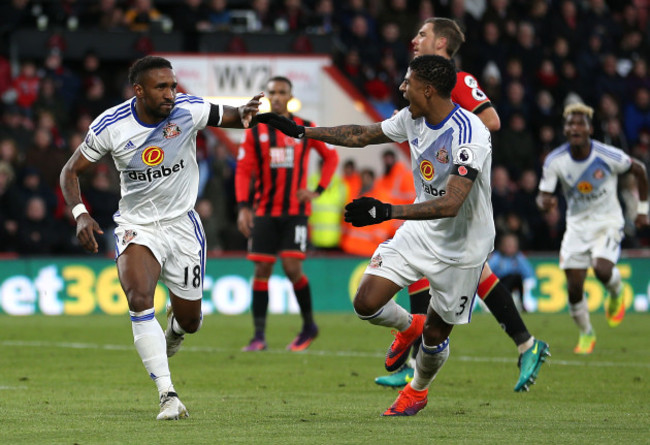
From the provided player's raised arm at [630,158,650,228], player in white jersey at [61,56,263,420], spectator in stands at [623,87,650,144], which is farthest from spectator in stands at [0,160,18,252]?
spectator in stands at [623,87,650,144]

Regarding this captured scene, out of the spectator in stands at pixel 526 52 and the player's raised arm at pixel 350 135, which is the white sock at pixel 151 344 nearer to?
the player's raised arm at pixel 350 135

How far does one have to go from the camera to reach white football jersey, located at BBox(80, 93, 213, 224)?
8344mm

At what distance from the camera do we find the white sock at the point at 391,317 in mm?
8273

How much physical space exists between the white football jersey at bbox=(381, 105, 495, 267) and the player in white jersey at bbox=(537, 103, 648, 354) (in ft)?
16.8

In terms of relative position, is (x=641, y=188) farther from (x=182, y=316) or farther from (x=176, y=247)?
(x=176, y=247)

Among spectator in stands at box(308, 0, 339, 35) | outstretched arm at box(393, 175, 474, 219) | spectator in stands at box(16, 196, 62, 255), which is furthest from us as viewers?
spectator in stands at box(308, 0, 339, 35)

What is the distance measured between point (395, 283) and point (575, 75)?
1660cm

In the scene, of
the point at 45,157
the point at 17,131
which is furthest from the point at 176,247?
the point at 17,131

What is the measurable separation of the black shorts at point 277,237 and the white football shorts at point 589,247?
2.89 meters

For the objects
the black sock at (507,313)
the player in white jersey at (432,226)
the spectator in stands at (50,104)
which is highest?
the player in white jersey at (432,226)

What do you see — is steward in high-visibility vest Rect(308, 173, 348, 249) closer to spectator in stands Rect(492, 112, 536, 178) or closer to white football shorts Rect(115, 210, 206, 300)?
spectator in stands Rect(492, 112, 536, 178)

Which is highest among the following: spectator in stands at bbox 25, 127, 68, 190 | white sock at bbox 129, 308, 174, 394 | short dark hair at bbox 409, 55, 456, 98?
short dark hair at bbox 409, 55, 456, 98

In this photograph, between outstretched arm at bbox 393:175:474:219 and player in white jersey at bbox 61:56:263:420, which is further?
player in white jersey at bbox 61:56:263:420

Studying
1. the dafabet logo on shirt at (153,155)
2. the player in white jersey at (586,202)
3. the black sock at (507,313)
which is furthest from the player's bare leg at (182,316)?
the player in white jersey at (586,202)
